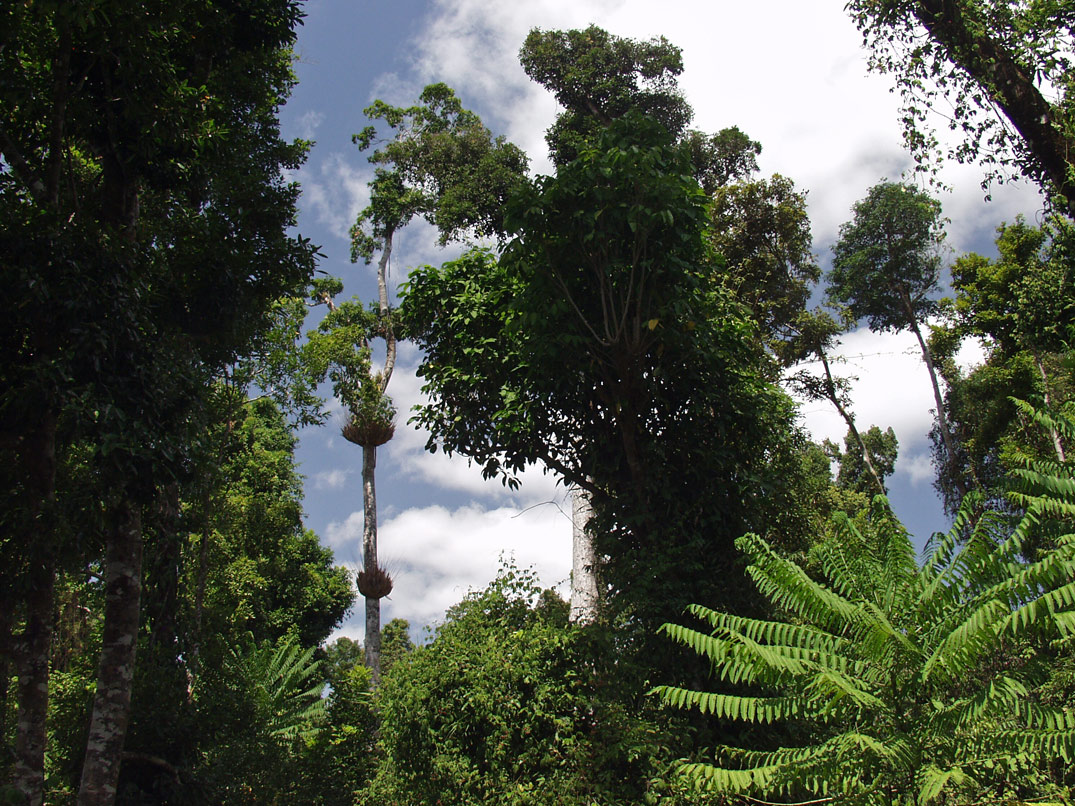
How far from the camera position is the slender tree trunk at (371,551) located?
558 inches

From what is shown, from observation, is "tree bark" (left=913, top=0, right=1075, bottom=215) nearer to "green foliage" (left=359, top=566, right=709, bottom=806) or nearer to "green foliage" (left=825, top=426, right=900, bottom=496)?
"green foliage" (left=359, top=566, right=709, bottom=806)

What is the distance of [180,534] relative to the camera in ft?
30.9

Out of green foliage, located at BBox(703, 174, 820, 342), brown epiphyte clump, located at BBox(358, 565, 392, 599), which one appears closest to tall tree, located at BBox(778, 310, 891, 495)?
green foliage, located at BBox(703, 174, 820, 342)

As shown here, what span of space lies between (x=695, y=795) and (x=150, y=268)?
7528 mm

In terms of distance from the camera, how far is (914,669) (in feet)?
14.4

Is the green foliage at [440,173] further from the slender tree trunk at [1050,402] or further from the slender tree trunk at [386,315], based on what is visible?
the slender tree trunk at [1050,402]

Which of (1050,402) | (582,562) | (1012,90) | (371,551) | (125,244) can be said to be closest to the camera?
(125,244)

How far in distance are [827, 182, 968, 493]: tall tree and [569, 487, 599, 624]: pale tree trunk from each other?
1562cm

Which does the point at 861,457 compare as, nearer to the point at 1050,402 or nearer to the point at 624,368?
the point at 1050,402

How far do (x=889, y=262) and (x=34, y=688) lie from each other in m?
24.8

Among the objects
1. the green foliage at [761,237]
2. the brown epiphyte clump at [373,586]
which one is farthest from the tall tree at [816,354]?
the brown epiphyte clump at [373,586]

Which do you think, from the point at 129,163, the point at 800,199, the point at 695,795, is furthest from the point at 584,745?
the point at 800,199

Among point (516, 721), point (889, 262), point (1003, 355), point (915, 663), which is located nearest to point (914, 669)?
point (915, 663)

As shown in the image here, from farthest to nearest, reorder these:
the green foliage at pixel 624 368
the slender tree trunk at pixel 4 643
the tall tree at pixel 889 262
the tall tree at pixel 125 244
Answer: the tall tree at pixel 889 262
the green foliage at pixel 624 368
the slender tree trunk at pixel 4 643
the tall tree at pixel 125 244
